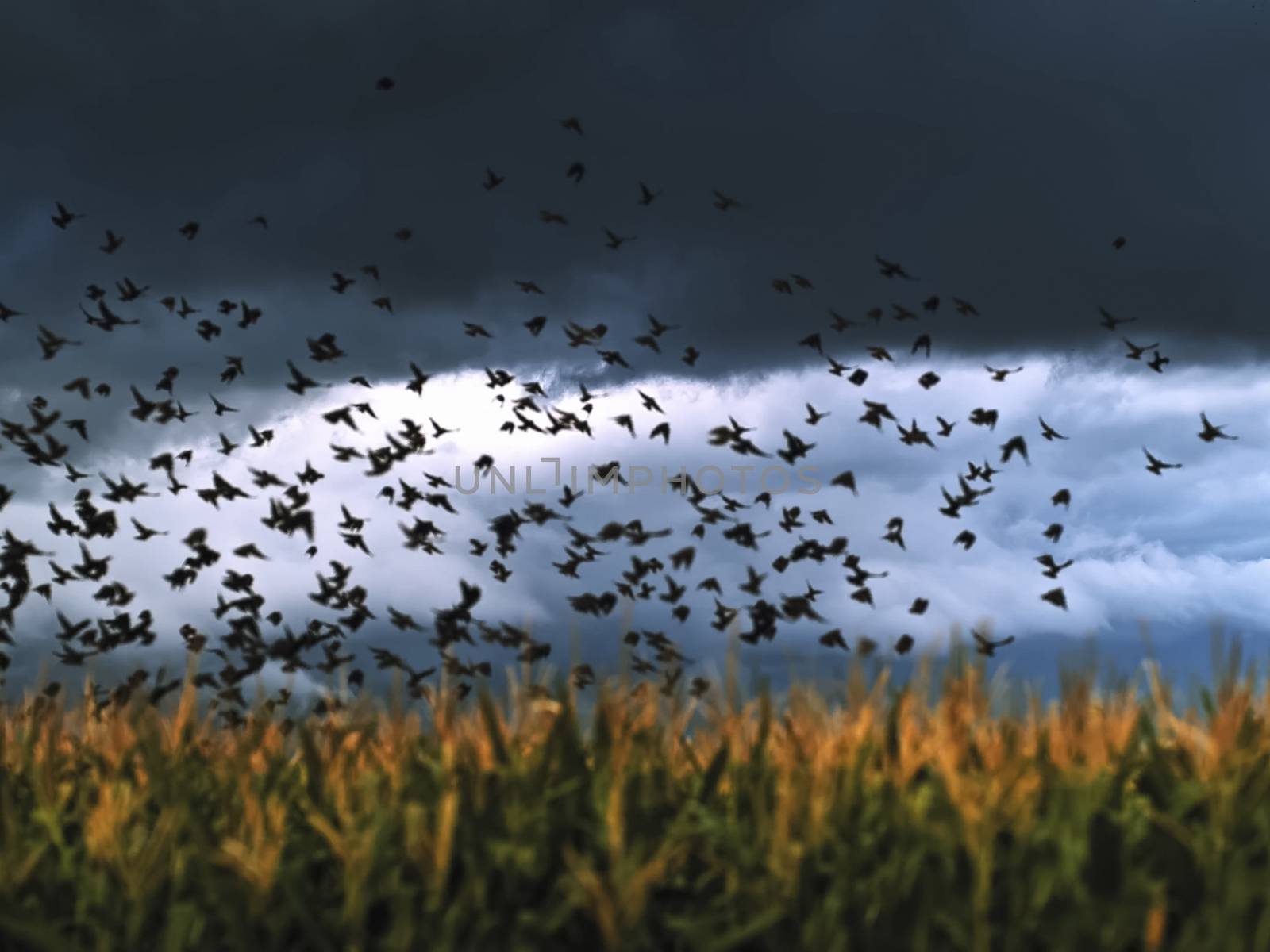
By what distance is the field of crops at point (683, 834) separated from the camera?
5.73m

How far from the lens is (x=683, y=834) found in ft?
20.6

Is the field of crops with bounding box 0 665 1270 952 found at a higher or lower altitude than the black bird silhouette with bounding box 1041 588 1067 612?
lower

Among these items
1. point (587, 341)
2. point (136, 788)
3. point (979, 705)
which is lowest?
point (136, 788)

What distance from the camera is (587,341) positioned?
11.0 metres

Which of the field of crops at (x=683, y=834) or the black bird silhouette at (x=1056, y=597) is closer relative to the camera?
the field of crops at (x=683, y=834)

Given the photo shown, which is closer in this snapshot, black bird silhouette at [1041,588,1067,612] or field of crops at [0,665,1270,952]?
field of crops at [0,665,1270,952]

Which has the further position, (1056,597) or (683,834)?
(1056,597)

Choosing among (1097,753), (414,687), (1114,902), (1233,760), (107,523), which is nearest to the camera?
(1114,902)

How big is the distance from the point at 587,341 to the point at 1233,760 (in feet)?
19.7

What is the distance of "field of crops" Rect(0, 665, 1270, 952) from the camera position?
5727mm

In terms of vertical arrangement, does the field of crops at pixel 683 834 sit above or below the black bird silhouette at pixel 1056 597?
below

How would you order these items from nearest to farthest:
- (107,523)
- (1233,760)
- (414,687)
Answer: (1233,760), (414,687), (107,523)

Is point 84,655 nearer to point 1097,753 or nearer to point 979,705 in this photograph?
point 979,705

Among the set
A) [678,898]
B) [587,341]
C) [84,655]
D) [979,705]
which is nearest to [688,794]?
[678,898]
